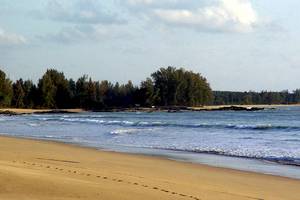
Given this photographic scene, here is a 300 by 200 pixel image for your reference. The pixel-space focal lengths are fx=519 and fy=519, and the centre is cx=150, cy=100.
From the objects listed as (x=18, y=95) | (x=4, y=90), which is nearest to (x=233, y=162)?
(x=4, y=90)

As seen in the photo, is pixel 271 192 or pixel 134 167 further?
pixel 134 167

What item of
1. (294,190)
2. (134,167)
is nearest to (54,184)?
(294,190)

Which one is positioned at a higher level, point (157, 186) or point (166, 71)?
point (166, 71)

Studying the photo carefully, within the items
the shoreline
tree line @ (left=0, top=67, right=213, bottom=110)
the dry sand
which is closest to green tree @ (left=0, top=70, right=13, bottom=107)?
tree line @ (left=0, top=67, right=213, bottom=110)

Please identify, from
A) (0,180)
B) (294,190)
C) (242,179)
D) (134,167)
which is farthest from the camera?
(134,167)

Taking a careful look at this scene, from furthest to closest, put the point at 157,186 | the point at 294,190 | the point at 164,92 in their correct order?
the point at 164,92
the point at 294,190
the point at 157,186

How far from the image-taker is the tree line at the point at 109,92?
14100 centimetres

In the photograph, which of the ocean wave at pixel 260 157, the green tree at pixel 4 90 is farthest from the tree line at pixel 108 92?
the ocean wave at pixel 260 157

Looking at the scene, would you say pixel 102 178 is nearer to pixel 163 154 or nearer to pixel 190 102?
pixel 163 154

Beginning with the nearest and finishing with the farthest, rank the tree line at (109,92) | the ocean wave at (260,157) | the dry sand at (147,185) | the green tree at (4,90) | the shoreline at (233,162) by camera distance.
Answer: the dry sand at (147,185)
the shoreline at (233,162)
the ocean wave at (260,157)
the green tree at (4,90)
the tree line at (109,92)

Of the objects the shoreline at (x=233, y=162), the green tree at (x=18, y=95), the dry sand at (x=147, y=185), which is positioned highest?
the green tree at (x=18, y=95)

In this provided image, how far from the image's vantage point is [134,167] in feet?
50.6

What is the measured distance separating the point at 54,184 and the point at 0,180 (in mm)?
941

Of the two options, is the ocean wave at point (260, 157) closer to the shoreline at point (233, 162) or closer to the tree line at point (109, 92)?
the shoreline at point (233, 162)
